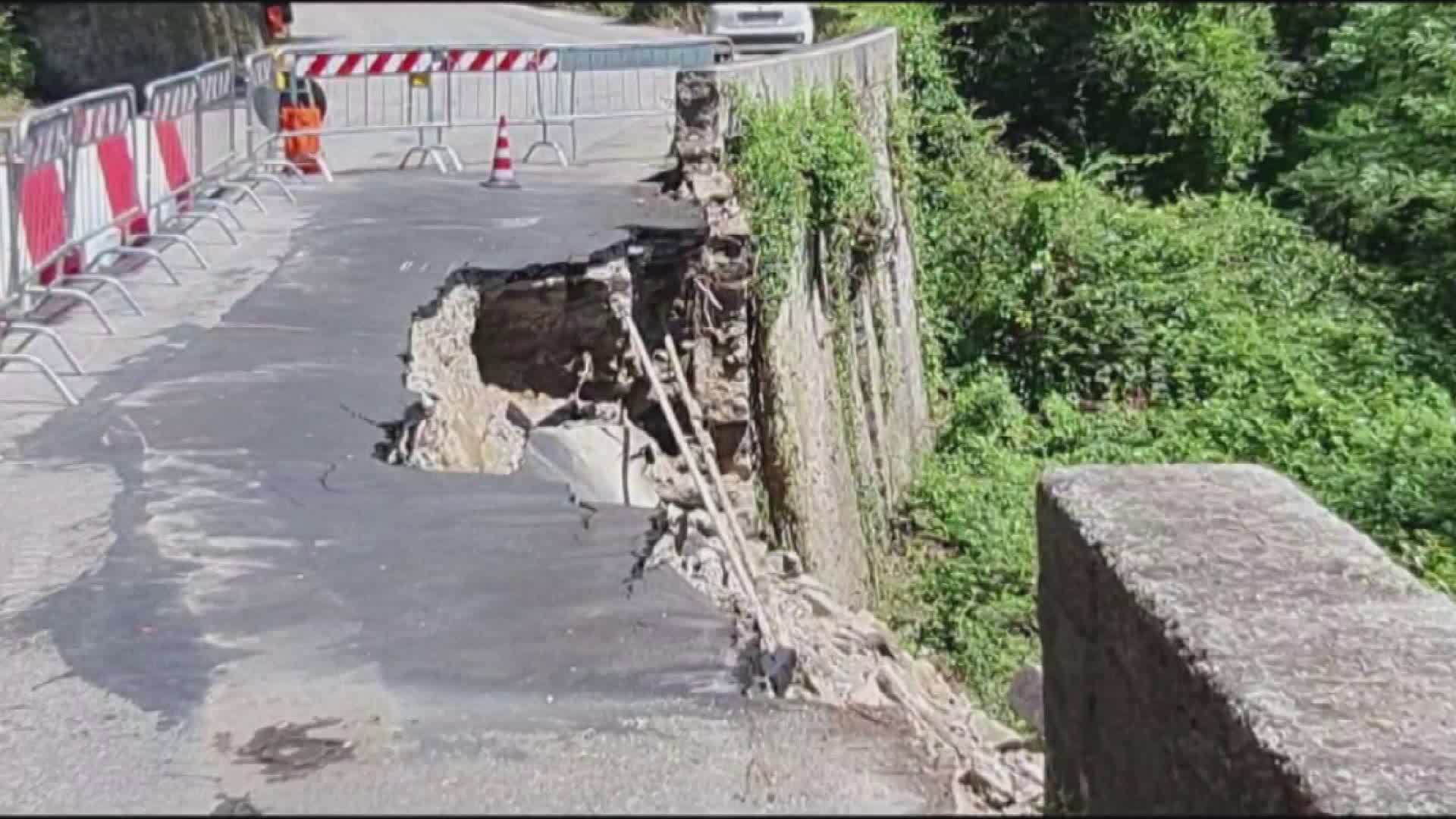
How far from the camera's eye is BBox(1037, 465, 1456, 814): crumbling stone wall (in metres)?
4.45

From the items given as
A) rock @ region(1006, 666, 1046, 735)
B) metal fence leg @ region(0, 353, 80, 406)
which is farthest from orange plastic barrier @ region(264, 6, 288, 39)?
rock @ region(1006, 666, 1046, 735)

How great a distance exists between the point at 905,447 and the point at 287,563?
11463mm

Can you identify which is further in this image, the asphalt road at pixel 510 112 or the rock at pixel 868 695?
the asphalt road at pixel 510 112

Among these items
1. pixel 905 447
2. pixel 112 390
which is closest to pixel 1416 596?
pixel 112 390

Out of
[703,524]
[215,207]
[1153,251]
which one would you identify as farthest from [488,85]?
[703,524]

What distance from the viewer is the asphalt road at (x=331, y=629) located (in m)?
4.21

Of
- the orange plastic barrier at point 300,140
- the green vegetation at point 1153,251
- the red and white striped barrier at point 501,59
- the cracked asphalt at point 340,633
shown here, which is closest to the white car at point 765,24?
the green vegetation at point 1153,251

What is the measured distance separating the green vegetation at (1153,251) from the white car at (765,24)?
16.7ft

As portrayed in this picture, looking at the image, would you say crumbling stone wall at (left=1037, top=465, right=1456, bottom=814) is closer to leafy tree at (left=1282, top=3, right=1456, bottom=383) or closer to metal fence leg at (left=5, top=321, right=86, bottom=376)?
metal fence leg at (left=5, top=321, right=86, bottom=376)

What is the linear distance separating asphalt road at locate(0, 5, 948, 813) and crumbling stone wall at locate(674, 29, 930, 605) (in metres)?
2.46

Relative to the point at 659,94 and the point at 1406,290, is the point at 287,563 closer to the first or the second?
the point at 659,94

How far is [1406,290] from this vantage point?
66.8 ft

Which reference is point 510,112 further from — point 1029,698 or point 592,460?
point 1029,698

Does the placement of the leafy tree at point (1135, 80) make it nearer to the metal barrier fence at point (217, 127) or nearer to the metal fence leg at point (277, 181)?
the metal barrier fence at point (217, 127)
